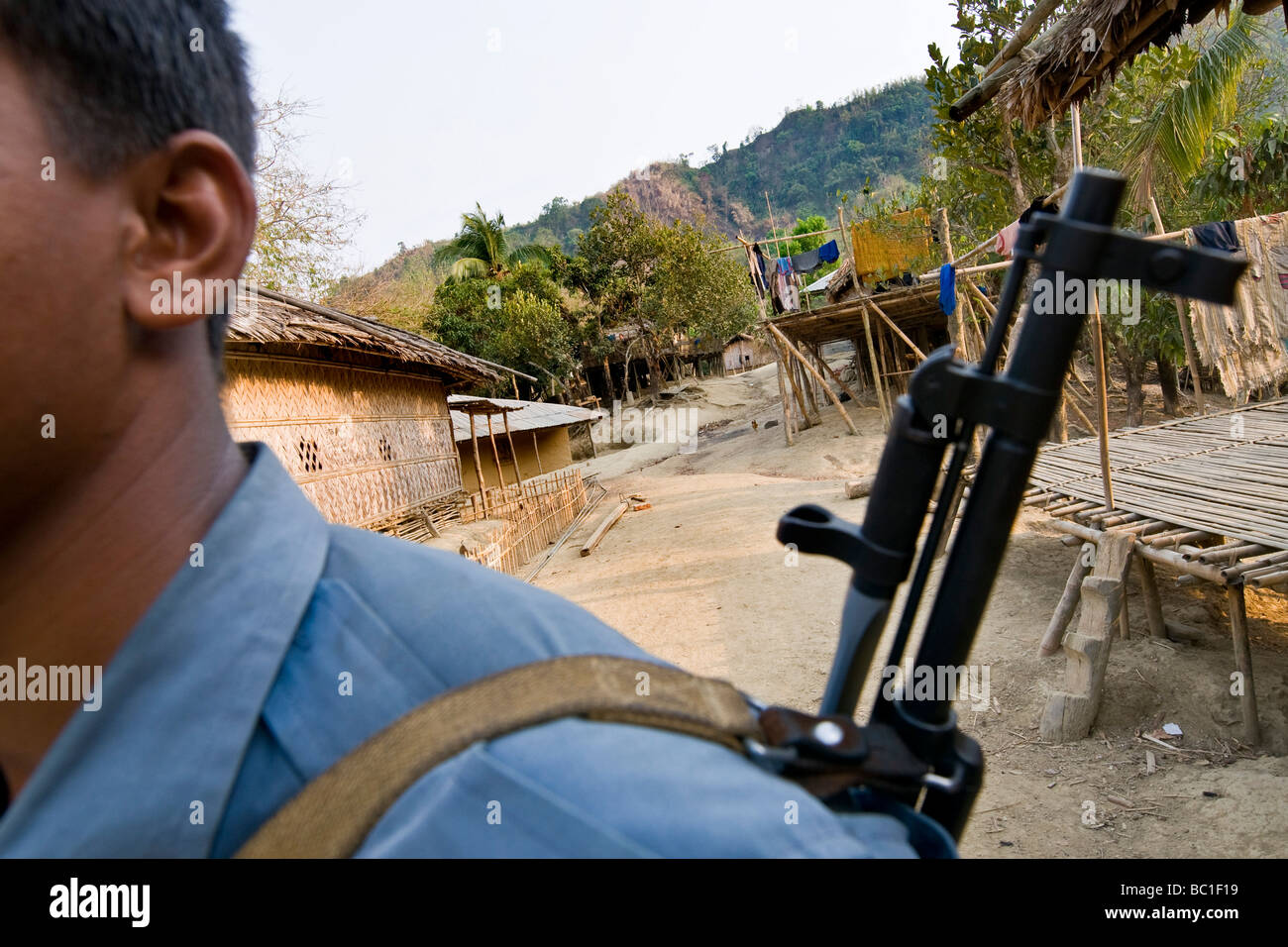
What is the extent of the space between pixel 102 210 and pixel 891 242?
21540mm

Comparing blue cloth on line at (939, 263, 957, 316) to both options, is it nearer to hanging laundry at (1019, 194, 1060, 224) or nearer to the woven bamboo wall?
hanging laundry at (1019, 194, 1060, 224)

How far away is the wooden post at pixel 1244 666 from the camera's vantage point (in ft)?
15.2

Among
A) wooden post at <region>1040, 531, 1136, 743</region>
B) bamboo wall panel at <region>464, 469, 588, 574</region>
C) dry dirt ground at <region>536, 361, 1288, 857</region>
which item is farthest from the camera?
bamboo wall panel at <region>464, 469, 588, 574</region>

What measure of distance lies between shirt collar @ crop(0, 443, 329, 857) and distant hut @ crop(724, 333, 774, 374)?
1644 inches

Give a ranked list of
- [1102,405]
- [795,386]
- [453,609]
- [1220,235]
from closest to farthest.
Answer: [453,609], [1102,405], [1220,235], [795,386]

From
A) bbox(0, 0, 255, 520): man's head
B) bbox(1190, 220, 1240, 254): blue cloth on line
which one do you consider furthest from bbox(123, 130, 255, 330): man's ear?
bbox(1190, 220, 1240, 254): blue cloth on line

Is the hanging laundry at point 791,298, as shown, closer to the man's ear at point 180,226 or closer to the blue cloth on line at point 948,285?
the blue cloth on line at point 948,285

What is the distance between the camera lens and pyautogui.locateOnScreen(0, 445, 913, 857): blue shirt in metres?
0.53

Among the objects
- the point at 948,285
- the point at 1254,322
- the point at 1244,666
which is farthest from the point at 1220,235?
the point at 1244,666

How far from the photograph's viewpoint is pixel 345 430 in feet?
33.3

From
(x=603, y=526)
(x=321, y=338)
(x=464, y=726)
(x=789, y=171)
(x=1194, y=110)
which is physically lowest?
(x=603, y=526)

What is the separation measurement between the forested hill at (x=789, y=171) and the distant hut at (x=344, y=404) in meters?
61.3

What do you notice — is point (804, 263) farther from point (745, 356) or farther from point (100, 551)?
point (100, 551)
